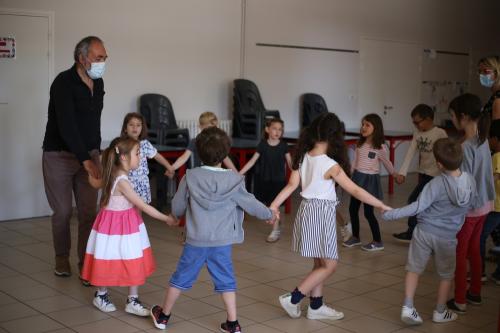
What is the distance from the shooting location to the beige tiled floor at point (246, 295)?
13.7 ft

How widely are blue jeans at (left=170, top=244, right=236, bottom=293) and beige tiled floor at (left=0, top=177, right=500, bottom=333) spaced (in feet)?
1.20

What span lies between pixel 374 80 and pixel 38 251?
703cm

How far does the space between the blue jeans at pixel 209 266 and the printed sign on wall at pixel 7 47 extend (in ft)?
13.5

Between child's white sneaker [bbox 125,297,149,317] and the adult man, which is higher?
the adult man


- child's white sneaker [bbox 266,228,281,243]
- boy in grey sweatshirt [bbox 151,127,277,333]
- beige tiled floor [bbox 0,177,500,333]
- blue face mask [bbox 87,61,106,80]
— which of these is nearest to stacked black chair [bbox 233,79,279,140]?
child's white sneaker [bbox 266,228,281,243]

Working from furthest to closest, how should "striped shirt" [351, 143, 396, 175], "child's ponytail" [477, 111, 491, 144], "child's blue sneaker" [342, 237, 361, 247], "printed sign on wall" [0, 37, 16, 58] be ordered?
"printed sign on wall" [0, 37, 16, 58] → "child's blue sneaker" [342, 237, 361, 247] → "striped shirt" [351, 143, 396, 175] → "child's ponytail" [477, 111, 491, 144]

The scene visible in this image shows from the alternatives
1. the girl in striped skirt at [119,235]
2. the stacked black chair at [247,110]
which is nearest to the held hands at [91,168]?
the girl in striped skirt at [119,235]

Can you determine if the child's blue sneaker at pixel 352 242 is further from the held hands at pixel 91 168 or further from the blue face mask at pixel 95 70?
the blue face mask at pixel 95 70

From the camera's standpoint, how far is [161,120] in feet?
27.0

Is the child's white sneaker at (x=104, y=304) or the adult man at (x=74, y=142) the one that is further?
the adult man at (x=74, y=142)

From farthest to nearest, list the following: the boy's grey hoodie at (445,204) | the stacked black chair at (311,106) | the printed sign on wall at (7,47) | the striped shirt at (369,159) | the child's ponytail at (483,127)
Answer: the stacked black chair at (311,106) → the printed sign on wall at (7,47) → the striped shirt at (369,159) → the child's ponytail at (483,127) → the boy's grey hoodie at (445,204)

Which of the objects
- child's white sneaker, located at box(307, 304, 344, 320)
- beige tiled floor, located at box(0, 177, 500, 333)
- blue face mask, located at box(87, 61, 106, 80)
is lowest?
beige tiled floor, located at box(0, 177, 500, 333)

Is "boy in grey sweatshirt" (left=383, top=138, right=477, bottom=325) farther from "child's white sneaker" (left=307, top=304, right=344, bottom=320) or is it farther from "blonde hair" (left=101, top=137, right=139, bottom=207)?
"blonde hair" (left=101, top=137, right=139, bottom=207)

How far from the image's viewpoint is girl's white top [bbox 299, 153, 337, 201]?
415 cm
